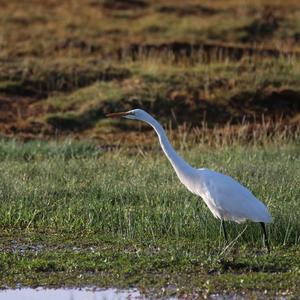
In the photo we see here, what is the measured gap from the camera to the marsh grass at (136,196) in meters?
8.12

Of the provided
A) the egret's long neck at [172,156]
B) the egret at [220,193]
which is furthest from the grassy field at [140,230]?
the egret's long neck at [172,156]

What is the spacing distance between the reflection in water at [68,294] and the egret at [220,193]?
4.26 feet

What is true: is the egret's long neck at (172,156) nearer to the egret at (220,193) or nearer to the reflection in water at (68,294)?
the egret at (220,193)

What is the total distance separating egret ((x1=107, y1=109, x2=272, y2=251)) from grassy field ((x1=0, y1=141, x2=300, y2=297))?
0.81 ft

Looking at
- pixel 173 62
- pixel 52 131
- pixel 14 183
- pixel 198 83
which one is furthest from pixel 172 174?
pixel 173 62

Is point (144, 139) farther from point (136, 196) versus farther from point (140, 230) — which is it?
point (140, 230)

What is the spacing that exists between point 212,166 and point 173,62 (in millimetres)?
7320

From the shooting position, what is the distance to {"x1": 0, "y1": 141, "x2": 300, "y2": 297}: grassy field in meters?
7.00

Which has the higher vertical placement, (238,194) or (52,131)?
(238,194)

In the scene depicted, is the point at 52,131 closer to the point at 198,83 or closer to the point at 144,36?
the point at 198,83

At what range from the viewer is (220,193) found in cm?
779

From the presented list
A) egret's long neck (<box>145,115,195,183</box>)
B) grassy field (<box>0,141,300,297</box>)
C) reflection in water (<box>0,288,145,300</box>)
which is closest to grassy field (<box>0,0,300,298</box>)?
grassy field (<box>0,141,300,297</box>)

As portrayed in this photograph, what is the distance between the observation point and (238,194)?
7766 millimetres

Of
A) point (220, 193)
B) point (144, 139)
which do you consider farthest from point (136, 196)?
point (144, 139)
